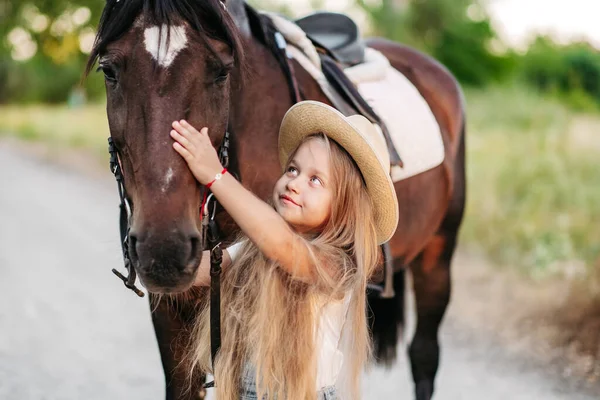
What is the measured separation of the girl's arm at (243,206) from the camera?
162 centimetres

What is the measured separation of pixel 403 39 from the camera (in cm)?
1702

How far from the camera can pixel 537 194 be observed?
6.58 metres

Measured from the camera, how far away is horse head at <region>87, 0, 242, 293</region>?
1563mm

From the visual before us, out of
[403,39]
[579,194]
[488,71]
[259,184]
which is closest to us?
[259,184]

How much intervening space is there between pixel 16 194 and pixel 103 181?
1.61 m

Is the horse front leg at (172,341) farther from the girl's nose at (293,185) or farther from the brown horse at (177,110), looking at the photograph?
the girl's nose at (293,185)

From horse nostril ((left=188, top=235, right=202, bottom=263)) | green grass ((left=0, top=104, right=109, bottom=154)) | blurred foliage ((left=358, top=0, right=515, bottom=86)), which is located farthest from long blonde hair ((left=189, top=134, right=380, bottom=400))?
blurred foliage ((left=358, top=0, right=515, bottom=86))

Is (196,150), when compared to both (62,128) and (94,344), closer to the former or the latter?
(94,344)

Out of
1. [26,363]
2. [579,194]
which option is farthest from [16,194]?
[579,194]

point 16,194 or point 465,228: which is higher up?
point 16,194

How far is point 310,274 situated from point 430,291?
6.61 feet

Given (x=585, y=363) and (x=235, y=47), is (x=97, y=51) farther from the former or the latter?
(x=585, y=363)

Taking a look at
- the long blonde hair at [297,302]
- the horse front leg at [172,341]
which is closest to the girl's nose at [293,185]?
the long blonde hair at [297,302]

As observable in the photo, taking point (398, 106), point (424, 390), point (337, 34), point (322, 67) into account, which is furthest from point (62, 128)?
point (322, 67)
